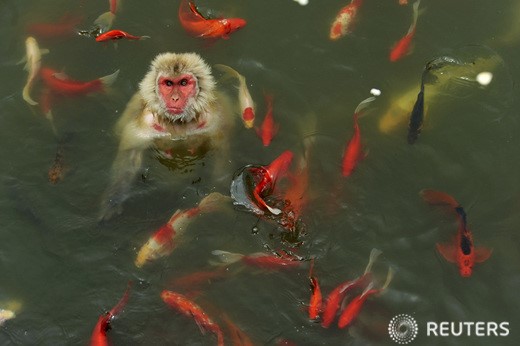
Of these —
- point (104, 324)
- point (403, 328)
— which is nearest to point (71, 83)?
point (104, 324)

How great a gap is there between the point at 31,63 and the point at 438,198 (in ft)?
17.4

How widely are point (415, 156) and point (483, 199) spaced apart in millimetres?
929

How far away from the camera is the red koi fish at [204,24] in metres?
8.52

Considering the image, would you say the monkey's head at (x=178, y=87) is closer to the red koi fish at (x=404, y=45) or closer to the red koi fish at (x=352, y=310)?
the red koi fish at (x=404, y=45)

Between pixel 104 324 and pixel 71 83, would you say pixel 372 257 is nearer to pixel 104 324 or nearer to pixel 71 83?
pixel 104 324

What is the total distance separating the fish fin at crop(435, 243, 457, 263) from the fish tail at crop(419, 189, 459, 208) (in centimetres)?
48

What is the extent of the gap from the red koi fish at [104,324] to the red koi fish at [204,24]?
3.34 metres

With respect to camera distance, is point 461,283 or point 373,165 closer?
point 461,283

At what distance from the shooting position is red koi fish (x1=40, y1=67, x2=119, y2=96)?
8359 millimetres

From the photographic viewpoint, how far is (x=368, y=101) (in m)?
8.23

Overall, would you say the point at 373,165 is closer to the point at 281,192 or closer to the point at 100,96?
the point at 281,192

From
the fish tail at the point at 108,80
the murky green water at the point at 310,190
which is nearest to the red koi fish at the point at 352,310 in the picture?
the murky green water at the point at 310,190

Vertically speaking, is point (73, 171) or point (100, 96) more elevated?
point (100, 96)

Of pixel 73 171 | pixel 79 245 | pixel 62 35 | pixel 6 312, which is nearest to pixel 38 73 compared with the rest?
pixel 62 35
